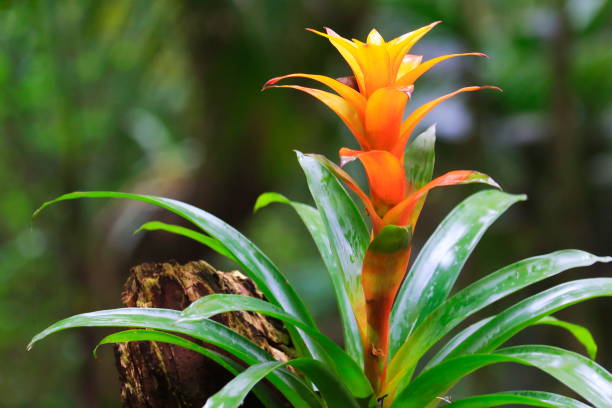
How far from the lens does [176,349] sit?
862 millimetres

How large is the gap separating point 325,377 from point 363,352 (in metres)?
0.09

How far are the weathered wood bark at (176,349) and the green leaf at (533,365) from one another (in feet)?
0.68

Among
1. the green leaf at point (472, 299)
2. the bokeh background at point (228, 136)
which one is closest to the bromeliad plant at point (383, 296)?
the green leaf at point (472, 299)

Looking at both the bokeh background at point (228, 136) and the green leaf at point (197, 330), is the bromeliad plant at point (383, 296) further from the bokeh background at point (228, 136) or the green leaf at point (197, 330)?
the bokeh background at point (228, 136)

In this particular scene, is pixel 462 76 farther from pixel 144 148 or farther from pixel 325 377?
pixel 325 377

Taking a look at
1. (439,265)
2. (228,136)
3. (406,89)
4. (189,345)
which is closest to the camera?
(406,89)

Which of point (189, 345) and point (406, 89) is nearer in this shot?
point (406, 89)

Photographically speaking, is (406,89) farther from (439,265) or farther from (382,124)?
(439,265)

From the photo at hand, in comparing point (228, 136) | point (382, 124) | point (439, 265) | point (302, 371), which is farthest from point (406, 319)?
point (228, 136)

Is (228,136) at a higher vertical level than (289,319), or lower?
higher

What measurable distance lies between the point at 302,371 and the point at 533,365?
9.6 inches

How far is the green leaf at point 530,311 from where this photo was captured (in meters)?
0.73

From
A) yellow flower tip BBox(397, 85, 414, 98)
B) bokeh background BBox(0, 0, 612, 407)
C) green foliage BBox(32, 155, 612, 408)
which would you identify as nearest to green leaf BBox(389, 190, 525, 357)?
green foliage BBox(32, 155, 612, 408)

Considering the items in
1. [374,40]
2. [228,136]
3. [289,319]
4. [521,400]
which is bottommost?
[521,400]
